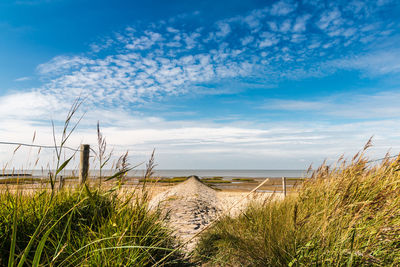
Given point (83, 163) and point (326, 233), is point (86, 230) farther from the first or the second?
point (326, 233)

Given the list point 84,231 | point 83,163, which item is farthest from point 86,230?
point 83,163

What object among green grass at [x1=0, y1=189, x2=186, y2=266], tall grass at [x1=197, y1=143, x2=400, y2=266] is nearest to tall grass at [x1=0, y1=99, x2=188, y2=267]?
green grass at [x1=0, y1=189, x2=186, y2=266]

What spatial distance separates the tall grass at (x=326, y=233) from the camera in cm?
239

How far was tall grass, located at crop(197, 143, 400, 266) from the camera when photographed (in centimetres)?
239

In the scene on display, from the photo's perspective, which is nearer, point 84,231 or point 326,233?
point 326,233

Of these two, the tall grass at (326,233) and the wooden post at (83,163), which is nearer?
the tall grass at (326,233)

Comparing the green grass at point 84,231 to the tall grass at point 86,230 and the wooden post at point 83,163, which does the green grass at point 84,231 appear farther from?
the wooden post at point 83,163

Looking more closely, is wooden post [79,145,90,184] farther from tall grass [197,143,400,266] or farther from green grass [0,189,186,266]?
tall grass [197,143,400,266]

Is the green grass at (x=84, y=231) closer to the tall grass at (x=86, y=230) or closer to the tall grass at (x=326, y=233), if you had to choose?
the tall grass at (x=86, y=230)

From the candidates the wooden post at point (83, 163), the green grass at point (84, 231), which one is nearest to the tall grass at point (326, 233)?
the green grass at point (84, 231)

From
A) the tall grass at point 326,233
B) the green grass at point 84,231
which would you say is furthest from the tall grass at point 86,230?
the tall grass at point 326,233

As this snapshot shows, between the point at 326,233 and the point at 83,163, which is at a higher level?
the point at 83,163

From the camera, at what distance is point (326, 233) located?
2404 millimetres

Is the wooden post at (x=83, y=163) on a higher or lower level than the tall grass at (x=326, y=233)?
higher
